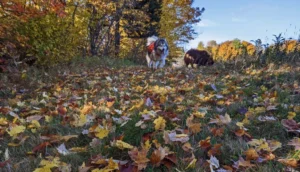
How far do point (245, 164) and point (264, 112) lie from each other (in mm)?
Answer: 1092

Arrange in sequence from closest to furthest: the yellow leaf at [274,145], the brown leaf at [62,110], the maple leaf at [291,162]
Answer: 1. the maple leaf at [291,162]
2. the yellow leaf at [274,145]
3. the brown leaf at [62,110]

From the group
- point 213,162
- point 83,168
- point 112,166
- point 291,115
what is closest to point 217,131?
point 213,162

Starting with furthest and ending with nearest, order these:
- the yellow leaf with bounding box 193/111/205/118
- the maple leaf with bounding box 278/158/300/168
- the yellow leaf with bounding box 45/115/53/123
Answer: the yellow leaf with bounding box 45/115/53/123 < the yellow leaf with bounding box 193/111/205/118 < the maple leaf with bounding box 278/158/300/168

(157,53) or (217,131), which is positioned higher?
(157,53)

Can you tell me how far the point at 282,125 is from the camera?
195cm

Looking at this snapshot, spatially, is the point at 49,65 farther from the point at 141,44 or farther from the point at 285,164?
the point at 141,44

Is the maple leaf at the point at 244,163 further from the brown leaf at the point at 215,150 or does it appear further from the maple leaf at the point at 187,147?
the maple leaf at the point at 187,147

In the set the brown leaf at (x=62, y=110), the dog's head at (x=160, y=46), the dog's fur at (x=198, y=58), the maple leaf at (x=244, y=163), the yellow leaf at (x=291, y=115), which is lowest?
the maple leaf at (x=244, y=163)

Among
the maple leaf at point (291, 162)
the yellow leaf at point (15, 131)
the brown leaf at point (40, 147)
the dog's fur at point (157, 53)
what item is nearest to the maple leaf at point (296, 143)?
the maple leaf at point (291, 162)

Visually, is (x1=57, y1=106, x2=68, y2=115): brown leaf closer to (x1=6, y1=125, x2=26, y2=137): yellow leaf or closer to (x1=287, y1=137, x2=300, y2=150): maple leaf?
(x1=6, y1=125, x2=26, y2=137): yellow leaf

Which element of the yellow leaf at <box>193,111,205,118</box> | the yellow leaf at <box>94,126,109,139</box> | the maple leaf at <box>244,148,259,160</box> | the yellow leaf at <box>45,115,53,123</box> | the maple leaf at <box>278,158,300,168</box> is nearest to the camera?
the maple leaf at <box>278,158,300,168</box>

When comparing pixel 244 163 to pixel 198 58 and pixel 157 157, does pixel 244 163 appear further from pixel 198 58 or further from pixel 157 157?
pixel 198 58

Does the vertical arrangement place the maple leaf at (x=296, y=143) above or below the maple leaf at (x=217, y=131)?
above

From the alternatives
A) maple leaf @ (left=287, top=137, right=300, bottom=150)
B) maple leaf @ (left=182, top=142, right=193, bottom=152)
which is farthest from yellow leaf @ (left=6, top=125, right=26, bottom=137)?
maple leaf @ (left=287, top=137, right=300, bottom=150)
